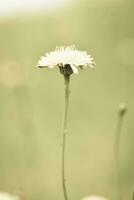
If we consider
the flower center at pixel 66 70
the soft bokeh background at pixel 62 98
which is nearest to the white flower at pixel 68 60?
the flower center at pixel 66 70

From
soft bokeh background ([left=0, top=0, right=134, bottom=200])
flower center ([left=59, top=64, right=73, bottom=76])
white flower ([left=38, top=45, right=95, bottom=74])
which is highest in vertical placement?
white flower ([left=38, top=45, right=95, bottom=74])

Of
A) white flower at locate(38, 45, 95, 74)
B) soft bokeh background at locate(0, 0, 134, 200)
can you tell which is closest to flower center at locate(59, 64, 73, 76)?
white flower at locate(38, 45, 95, 74)

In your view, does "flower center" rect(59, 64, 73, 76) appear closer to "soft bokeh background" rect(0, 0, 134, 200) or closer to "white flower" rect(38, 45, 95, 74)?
"white flower" rect(38, 45, 95, 74)

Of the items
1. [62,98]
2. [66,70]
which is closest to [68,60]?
[66,70]

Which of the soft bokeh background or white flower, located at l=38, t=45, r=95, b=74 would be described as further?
the soft bokeh background

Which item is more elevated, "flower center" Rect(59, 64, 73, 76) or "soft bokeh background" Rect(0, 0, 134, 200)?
"flower center" Rect(59, 64, 73, 76)

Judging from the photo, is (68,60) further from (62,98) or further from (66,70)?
(62,98)

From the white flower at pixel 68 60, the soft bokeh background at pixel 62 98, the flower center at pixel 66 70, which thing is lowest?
the soft bokeh background at pixel 62 98

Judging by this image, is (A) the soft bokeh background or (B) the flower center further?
(A) the soft bokeh background

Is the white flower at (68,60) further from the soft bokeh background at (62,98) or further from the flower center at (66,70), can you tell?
the soft bokeh background at (62,98)
